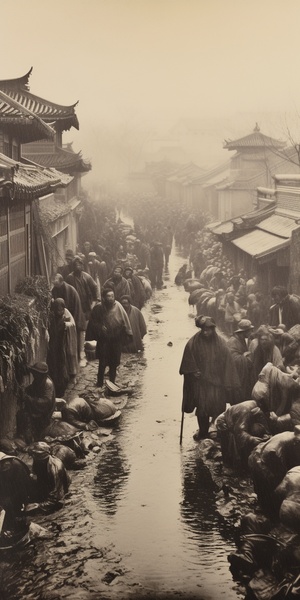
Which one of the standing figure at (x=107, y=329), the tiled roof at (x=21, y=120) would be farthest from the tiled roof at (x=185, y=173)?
the standing figure at (x=107, y=329)

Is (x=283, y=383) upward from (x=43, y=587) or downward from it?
upward

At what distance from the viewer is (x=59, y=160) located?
32938 millimetres

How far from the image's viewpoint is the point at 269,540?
8.12 meters

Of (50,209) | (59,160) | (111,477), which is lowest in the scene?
(111,477)

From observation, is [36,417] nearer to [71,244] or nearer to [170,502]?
[170,502]

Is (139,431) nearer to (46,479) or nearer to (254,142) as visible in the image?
(46,479)

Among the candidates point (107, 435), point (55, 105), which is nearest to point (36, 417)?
point (107, 435)

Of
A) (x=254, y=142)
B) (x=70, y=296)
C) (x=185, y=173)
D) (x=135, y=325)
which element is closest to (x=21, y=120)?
(x=70, y=296)

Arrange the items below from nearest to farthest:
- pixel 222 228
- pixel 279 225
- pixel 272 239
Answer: pixel 272 239
pixel 279 225
pixel 222 228

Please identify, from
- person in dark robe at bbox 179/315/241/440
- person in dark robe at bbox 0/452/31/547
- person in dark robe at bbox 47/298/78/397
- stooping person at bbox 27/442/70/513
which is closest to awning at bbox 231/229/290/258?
person in dark robe at bbox 47/298/78/397

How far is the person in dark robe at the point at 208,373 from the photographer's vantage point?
1253 centimetres

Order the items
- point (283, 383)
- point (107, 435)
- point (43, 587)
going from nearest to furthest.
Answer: point (43, 587) → point (283, 383) → point (107, 435)

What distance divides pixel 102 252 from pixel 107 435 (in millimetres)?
17782

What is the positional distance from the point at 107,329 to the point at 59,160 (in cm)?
1832
